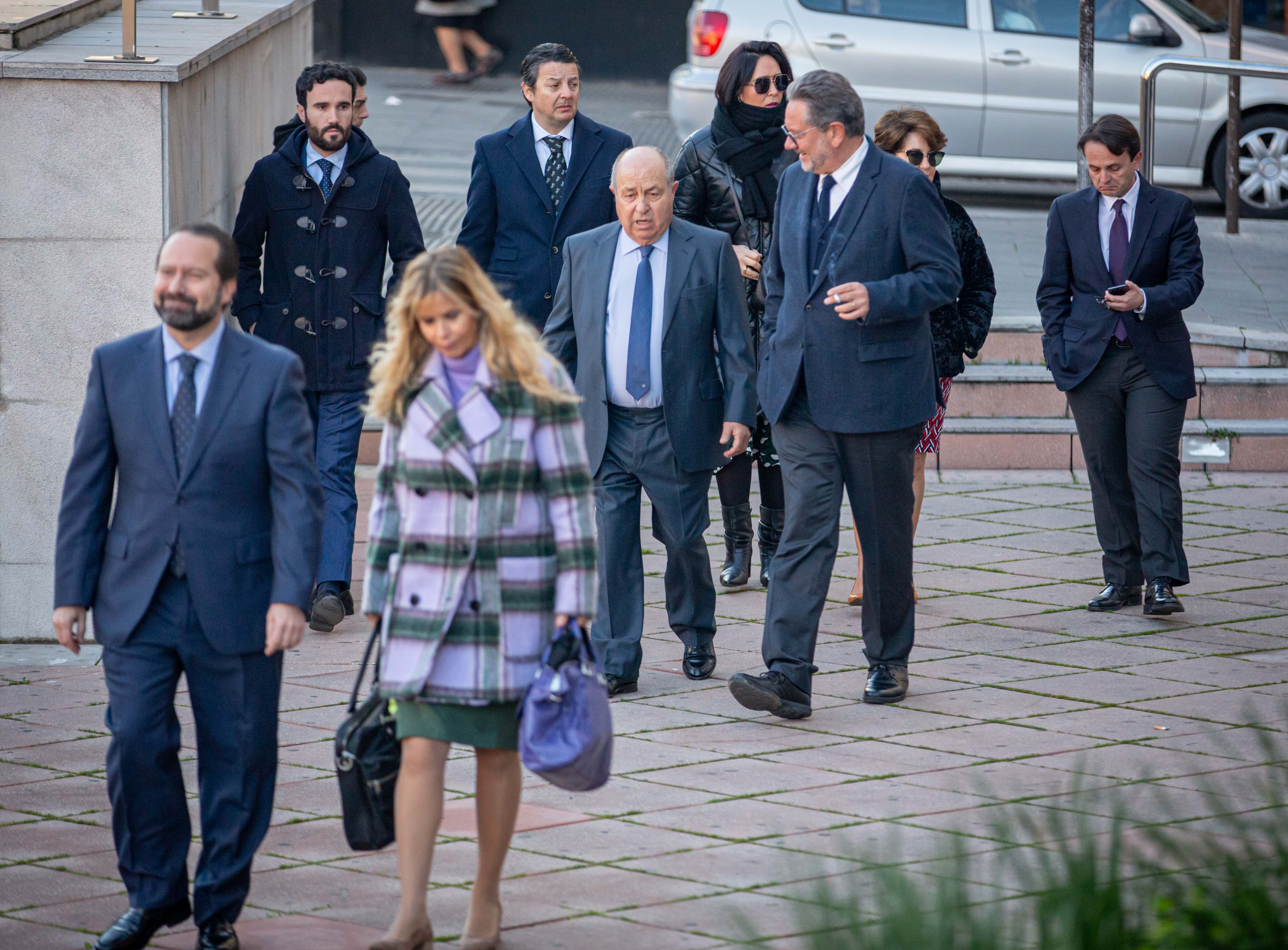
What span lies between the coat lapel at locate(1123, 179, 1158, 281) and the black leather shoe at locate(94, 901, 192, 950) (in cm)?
478

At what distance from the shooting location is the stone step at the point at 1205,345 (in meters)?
10.3

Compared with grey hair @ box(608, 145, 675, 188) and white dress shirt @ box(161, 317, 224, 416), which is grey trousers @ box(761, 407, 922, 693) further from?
white dress shirt @ box(161, 317, 224, 416)

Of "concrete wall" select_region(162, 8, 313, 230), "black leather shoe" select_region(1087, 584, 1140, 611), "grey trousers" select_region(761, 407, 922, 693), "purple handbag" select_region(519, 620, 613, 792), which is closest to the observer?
"purple handbag" select_region(519, 620, 613, 792)

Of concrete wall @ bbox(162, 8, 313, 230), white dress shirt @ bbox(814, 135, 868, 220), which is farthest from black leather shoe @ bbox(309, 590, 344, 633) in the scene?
white dress shirt @ bbox(814, 135, 868, 220)

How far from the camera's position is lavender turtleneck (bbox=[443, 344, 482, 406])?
4.22 meters

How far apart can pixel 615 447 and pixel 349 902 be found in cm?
229

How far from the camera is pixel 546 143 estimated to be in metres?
7.70

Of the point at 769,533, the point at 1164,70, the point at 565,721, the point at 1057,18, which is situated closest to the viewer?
the point at 565,721

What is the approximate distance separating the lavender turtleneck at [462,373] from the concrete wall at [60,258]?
3.13 meters

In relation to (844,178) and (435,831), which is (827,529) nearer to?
(844,178)

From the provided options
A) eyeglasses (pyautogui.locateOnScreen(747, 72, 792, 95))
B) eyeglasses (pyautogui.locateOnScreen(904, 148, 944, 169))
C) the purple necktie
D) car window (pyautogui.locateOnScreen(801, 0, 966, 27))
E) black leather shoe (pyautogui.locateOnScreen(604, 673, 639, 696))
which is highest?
car window (pyautogui.locateOnScreen(801, 0, 966, 27))

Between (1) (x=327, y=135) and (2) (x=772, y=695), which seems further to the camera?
(1) (x=327, y=135)

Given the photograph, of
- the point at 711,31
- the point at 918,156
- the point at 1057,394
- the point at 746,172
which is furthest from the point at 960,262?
the point at 711,31

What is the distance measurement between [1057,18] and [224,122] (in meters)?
7.72
